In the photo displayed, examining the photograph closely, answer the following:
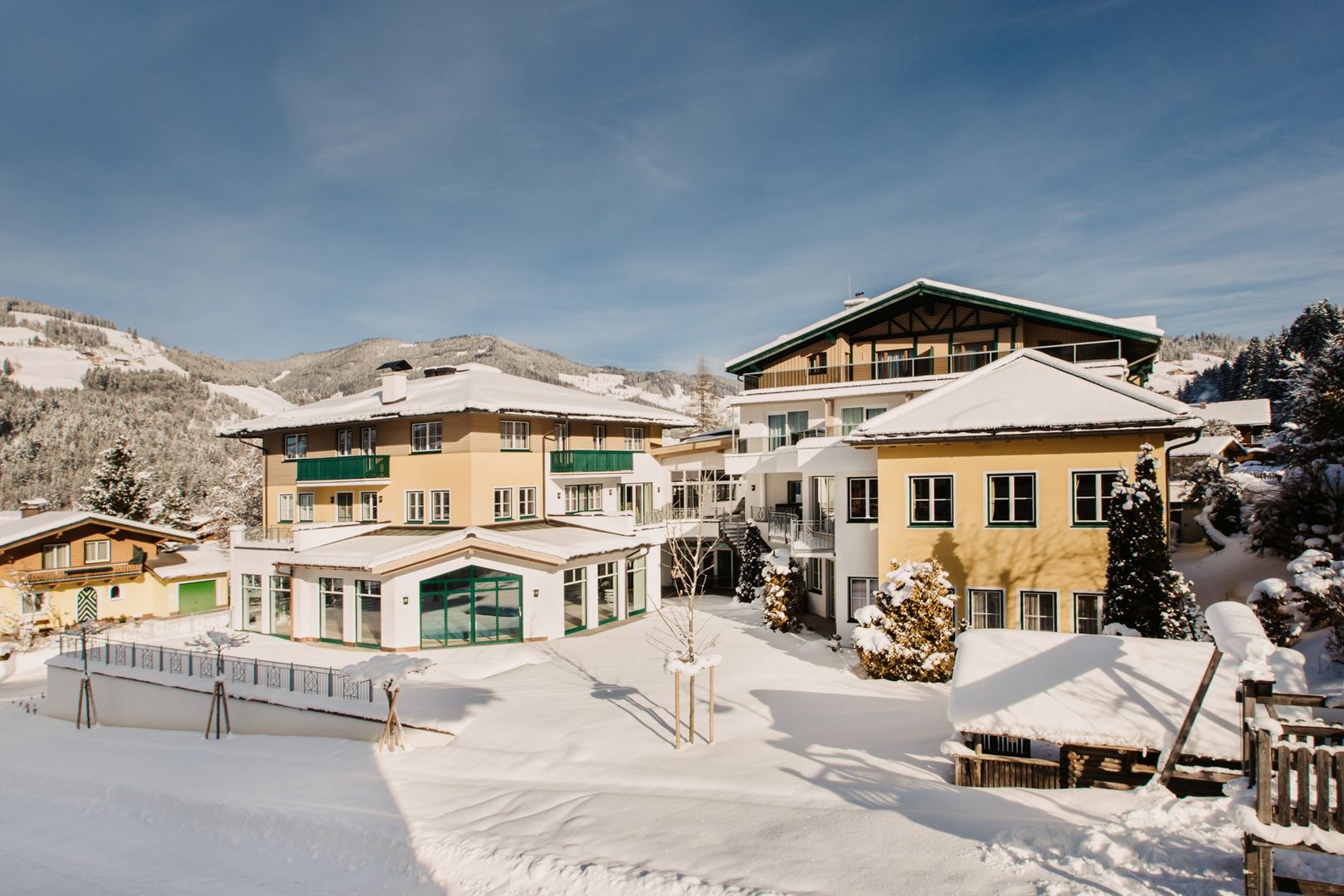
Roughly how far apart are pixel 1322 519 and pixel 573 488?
2607cm

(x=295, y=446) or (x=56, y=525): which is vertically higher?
(x=295, y=446)

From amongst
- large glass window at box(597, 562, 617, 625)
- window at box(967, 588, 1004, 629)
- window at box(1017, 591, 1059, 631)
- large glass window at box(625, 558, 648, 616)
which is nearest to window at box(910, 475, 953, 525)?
window at box(967, 588, 1004, 629)

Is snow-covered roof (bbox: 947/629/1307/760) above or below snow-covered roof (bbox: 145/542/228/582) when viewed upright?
above

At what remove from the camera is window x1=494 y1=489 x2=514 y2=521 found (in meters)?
29.4

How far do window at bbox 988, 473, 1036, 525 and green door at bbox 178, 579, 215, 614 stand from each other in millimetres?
40756

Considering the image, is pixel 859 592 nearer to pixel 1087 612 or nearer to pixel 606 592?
pixel 1087 612

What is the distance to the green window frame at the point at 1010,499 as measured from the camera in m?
20.0

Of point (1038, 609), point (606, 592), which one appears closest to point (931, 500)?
point (1038, 609)

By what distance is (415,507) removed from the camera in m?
29.7

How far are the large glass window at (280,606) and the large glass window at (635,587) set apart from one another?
43.2 ft

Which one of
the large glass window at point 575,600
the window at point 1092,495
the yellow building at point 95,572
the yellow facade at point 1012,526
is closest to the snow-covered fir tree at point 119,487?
the yellow building at point 95,572

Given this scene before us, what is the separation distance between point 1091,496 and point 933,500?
13.1ft

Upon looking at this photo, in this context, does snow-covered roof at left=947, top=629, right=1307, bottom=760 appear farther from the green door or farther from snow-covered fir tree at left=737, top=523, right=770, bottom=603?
the green door

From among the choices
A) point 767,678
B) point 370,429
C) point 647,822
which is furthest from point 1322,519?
point 370,429
